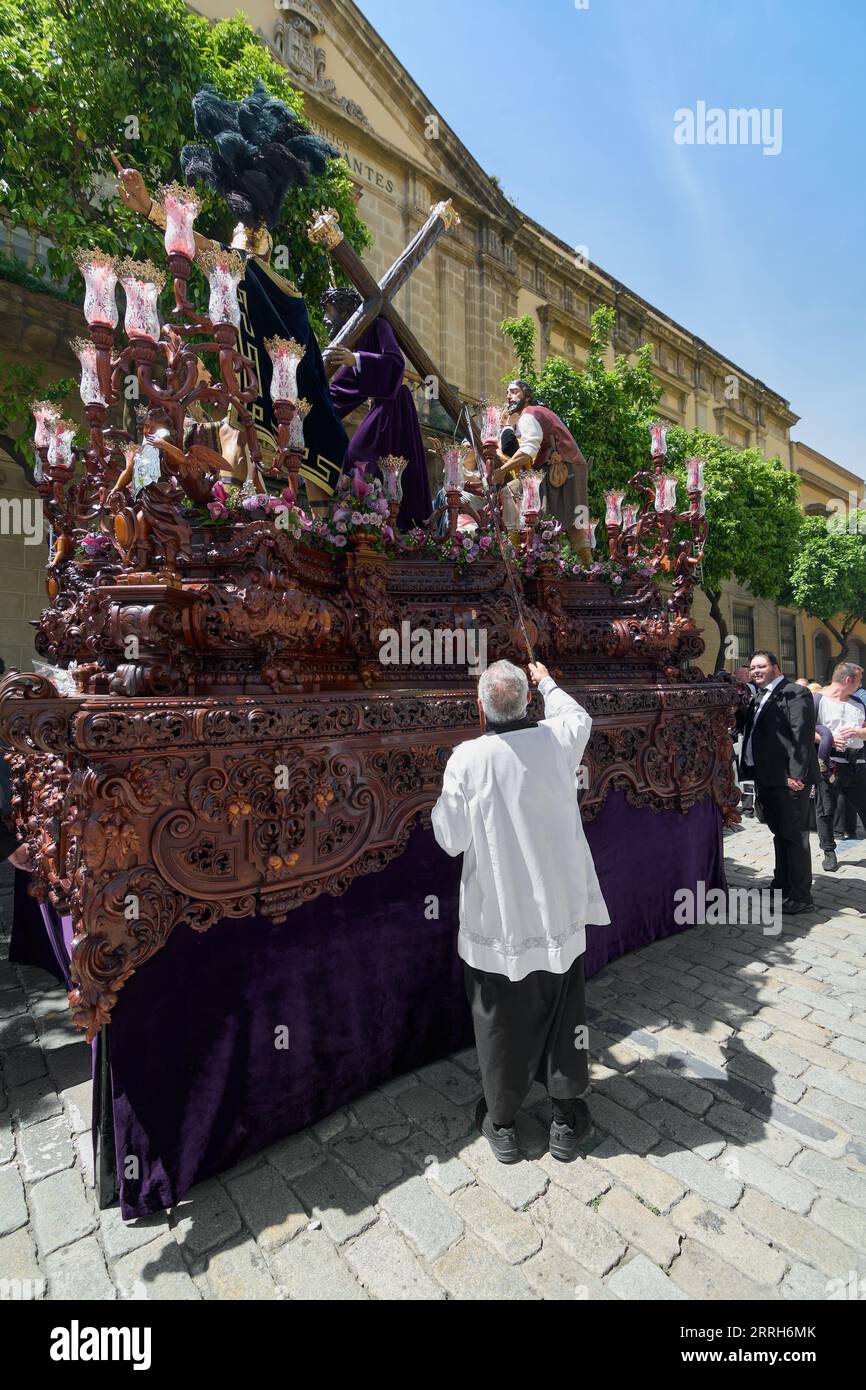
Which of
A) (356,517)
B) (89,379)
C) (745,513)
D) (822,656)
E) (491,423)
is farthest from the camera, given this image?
(822,656)

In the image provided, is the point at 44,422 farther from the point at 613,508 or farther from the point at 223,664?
the point at 613,508

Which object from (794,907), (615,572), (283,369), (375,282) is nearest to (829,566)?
(794,907)

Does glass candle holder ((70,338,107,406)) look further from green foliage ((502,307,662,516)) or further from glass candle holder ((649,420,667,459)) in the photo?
green foliage ((502,307,662,516))

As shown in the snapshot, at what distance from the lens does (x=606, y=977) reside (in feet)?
15.3

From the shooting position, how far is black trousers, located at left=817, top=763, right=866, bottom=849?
7309 mm

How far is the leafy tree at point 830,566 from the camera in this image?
2491 cm

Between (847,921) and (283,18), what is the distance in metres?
21.4

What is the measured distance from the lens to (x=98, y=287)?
2807 mm

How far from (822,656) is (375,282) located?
35.6 m

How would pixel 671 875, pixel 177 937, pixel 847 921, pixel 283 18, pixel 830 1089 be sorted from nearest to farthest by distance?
pixel 177 937 < pixel 830 1089 < pixel 671 875 < pixel 847 921 < pixel 283 18

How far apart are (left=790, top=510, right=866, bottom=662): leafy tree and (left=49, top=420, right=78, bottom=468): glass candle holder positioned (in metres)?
26.8

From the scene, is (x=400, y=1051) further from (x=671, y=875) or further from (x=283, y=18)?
(x=283, y=18)

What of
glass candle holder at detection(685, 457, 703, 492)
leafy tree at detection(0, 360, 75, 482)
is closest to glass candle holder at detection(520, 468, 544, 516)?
glass candle holder at detection(685, 457, 703, 492)
